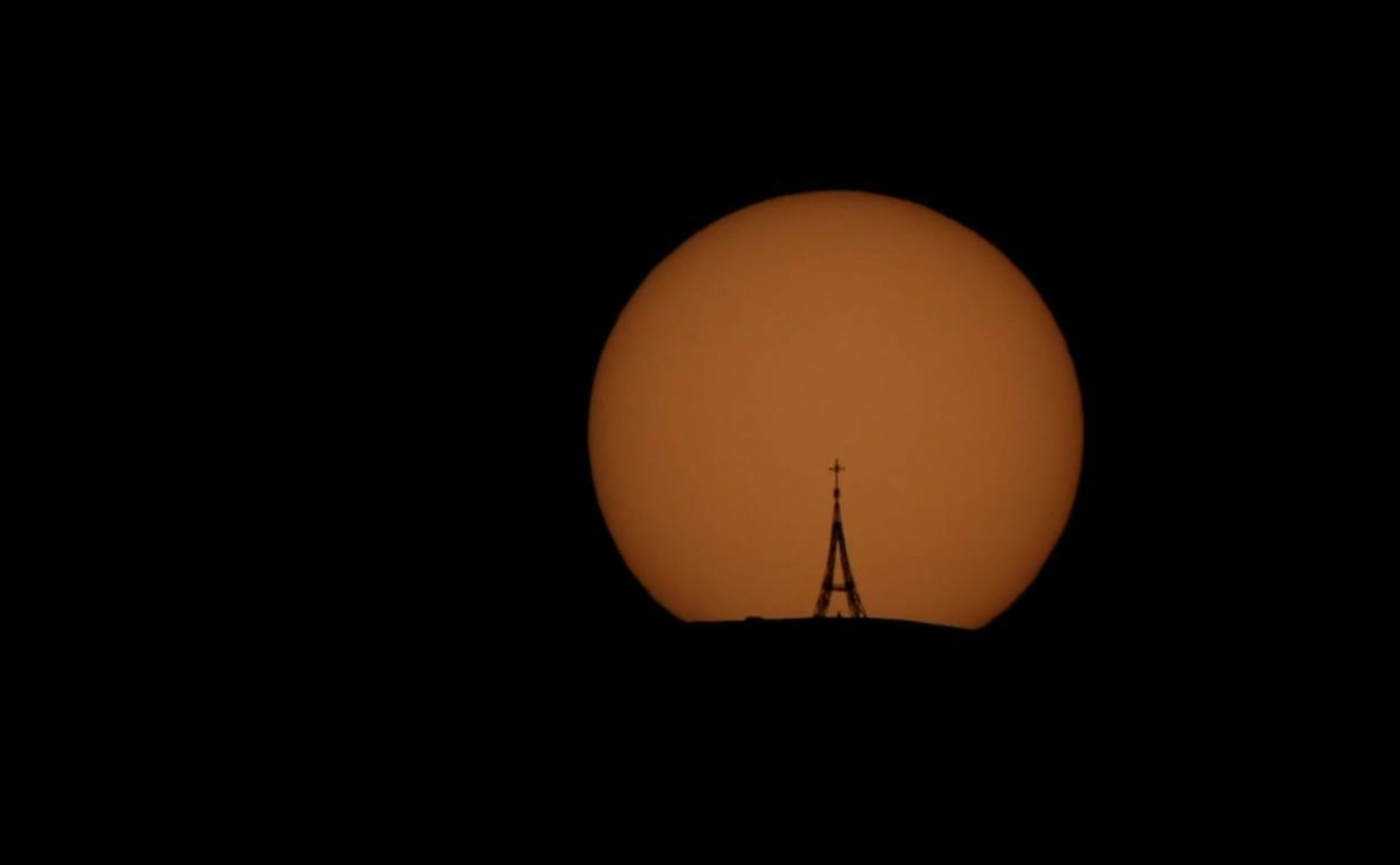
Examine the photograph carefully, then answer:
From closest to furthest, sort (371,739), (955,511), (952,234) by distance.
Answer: (955,511) → (952,234) → (371,739)

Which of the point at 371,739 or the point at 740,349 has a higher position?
the point at 740,349

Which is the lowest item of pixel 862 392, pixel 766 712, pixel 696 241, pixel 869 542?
pixel 766 712

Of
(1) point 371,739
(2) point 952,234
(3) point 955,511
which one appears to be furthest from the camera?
(1) point 371,739

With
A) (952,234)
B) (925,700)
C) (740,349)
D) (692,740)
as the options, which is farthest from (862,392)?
(692,740)

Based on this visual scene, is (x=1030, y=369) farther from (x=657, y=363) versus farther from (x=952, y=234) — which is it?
(x=657, y=363)

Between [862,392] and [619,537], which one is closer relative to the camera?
[862,392]

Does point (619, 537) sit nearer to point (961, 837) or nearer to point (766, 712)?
point (766, 712)
